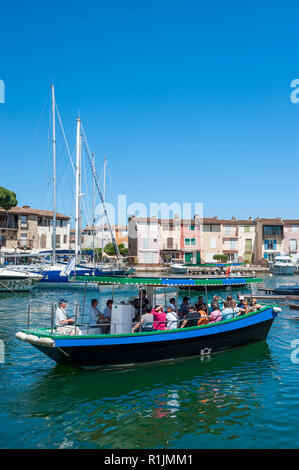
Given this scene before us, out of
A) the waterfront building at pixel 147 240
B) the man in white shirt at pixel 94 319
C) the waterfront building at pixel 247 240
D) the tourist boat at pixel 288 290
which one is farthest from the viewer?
the waterfront building at pixel 247 240

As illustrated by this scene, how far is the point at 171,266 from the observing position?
65375 mm

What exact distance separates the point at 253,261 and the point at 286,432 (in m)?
73.3

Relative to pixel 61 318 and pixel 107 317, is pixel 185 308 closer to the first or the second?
pixel 107 317

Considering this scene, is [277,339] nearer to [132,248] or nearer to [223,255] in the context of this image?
[223,255]

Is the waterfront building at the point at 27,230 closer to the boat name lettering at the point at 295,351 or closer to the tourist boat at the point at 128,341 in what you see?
the boat name lettering at the point at 295,351

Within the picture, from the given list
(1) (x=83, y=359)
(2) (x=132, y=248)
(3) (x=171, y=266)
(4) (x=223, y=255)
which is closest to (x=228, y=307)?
(1) (x=83, y=359)

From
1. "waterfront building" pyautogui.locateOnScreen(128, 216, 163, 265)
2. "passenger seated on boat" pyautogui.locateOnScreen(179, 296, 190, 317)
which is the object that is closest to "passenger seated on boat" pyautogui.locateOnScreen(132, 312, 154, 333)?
"passenger seated on boat" pyautogui.locateOnScreen(179, 296, 190, 317)

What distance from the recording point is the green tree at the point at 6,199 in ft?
208

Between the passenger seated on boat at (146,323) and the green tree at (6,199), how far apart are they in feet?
178

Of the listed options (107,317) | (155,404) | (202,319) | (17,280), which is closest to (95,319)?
(107,317)

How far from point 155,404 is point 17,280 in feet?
97.3

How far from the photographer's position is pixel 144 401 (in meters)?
11.1

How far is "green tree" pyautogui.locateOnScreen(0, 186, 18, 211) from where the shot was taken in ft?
208

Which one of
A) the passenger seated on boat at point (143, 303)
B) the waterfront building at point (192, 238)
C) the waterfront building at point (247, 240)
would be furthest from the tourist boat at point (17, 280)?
the waterfront building at point (247, 240)
